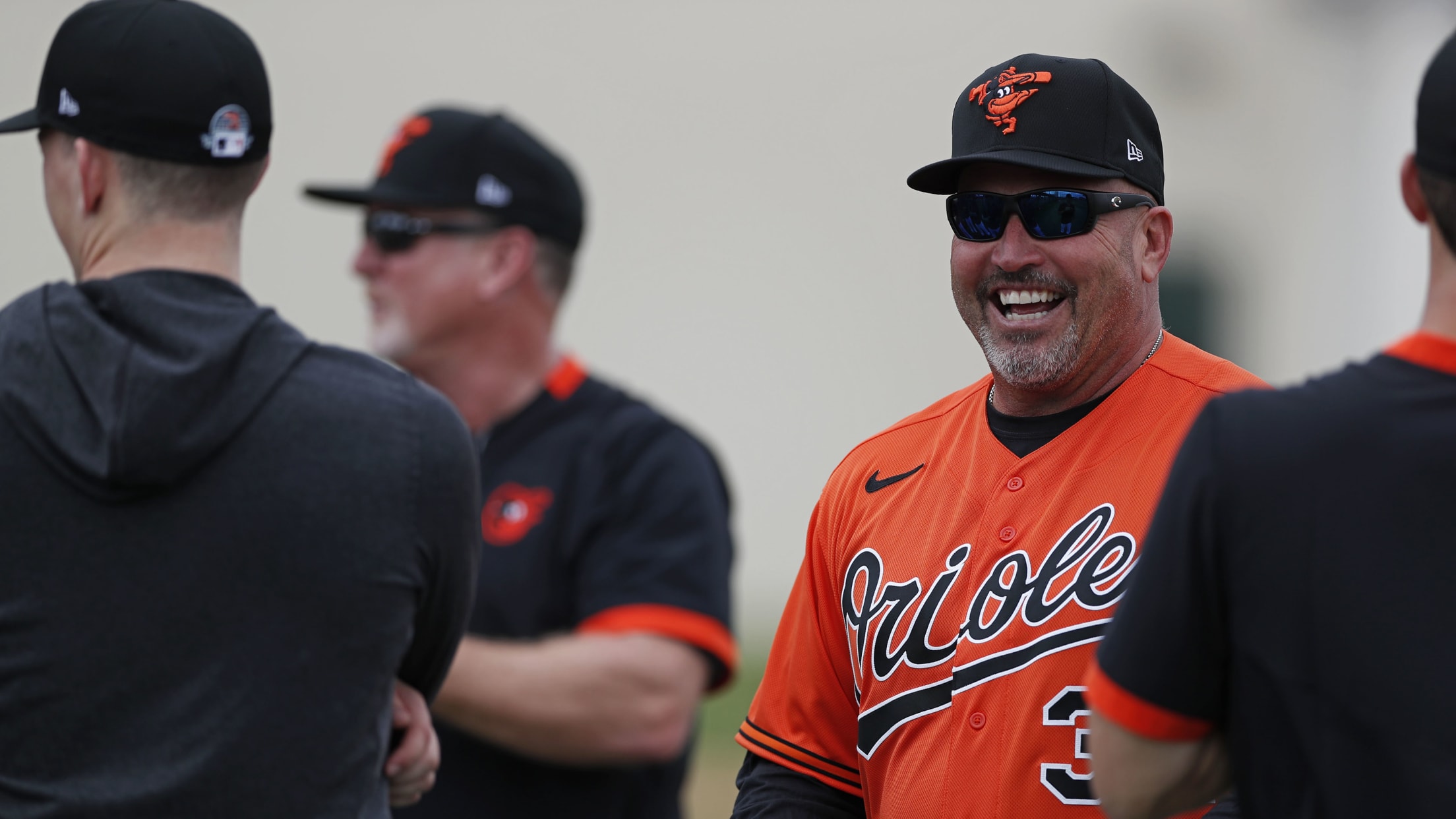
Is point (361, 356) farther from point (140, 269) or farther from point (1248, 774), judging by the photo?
point (1248, 774)

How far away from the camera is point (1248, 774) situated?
1.83 meters

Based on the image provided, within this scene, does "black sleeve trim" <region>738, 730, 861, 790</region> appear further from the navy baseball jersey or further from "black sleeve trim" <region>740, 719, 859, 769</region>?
the navy baseball jersey

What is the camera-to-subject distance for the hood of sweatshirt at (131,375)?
2176mm

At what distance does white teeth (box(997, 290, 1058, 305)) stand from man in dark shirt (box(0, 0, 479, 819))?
97cm

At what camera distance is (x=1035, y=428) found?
2691mm

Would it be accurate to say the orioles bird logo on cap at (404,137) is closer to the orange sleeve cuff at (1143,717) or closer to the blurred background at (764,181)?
the orange sleeve cuff at (1143,717)

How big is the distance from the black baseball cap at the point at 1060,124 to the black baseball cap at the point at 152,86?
1.13 meters

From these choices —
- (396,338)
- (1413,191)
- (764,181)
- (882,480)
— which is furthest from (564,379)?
(764,181)

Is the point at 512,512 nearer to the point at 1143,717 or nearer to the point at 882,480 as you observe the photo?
the point at 882,480

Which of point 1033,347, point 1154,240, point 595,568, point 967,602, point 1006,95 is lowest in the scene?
point 595,568

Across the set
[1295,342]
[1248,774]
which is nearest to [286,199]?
[1295,342]

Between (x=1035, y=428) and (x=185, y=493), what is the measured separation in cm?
136

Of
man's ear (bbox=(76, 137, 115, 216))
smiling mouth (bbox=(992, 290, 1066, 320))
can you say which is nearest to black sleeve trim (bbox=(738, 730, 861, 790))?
smiling mouth (bbox=(992, 290, 1066, 320))

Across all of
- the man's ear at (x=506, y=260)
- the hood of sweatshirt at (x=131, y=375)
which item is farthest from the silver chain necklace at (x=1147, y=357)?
the man's ear at (x=506, y=260)
